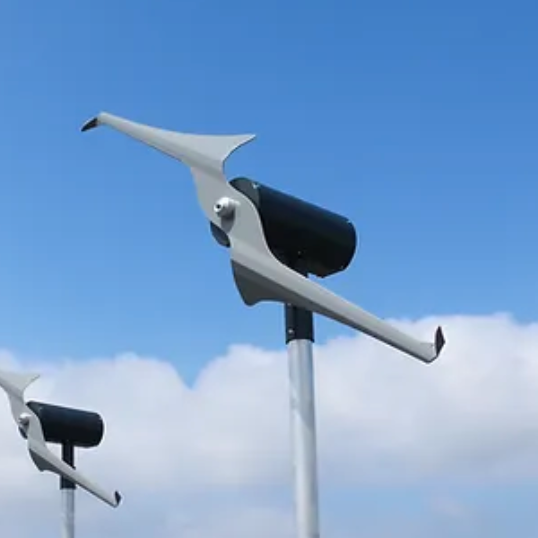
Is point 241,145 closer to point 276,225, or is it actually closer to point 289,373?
point 276,225

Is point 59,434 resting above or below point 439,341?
above

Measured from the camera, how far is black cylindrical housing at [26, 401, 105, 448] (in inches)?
379

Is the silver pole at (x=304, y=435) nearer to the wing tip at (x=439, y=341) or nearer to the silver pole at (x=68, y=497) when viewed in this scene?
the wing tip at (x=439, y=341)

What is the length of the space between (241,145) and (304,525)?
6.01 feet

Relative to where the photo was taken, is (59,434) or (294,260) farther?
(59,434)

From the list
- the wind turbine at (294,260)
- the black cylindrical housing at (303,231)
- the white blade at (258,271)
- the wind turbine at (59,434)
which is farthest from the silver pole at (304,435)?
the wind turbine at (59,434)

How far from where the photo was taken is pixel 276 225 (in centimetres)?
511

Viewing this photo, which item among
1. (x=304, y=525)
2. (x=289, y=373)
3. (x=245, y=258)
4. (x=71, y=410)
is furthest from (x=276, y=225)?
(x=71, y=410)

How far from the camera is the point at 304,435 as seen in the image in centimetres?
493

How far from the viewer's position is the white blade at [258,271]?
4926 millimetres

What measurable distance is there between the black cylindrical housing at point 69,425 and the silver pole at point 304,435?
16.6 ft

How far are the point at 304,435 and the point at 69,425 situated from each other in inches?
206

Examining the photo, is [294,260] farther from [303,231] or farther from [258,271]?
[258,271]

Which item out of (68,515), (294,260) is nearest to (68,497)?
(68,515)
